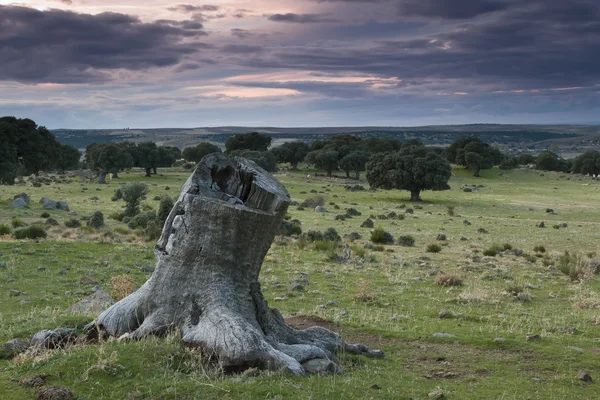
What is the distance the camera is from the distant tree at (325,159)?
105 metres

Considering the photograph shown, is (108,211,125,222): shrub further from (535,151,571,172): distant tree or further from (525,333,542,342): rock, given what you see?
(535,151,571,172): distant tree

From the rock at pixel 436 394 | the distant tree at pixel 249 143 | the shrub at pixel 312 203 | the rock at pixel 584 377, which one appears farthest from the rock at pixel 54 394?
the distant tree at pixel 249 143

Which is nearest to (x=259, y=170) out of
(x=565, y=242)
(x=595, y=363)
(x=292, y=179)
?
(x=595, y=363)

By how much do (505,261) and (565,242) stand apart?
11706 mm

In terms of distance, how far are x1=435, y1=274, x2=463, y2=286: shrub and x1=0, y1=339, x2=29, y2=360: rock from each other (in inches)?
577

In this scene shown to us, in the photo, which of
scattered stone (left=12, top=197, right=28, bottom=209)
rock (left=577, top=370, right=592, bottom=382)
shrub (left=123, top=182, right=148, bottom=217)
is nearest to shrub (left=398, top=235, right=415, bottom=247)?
shrub (left=123, top=182, right=148, bottom=217)

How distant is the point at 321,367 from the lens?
892 centimetres

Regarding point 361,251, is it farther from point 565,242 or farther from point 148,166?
point 148,166

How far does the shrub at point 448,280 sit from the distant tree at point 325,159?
84.0 meters

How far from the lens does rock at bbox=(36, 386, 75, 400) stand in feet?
23.6

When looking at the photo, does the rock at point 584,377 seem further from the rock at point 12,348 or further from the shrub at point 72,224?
the shrub at point 72,224

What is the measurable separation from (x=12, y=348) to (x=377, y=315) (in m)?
8.66

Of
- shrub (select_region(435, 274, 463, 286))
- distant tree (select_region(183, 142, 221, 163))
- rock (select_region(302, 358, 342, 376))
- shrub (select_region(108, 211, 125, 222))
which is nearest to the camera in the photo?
rock (select_region(302, 358, 342, 376))

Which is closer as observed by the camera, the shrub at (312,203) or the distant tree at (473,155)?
the shrub at (312,203)
